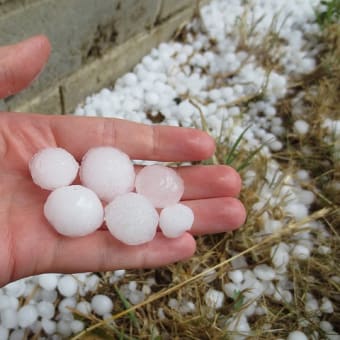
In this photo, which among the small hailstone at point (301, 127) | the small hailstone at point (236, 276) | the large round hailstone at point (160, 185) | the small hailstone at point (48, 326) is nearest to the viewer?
the large round hailstone at point (160, 185)

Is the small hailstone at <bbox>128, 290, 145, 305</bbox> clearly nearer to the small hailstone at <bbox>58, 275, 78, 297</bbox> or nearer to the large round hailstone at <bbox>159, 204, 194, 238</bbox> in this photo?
the small hailstone at <bbox>58, 275, 78, 297</bbox>

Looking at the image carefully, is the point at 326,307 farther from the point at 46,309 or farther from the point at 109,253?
the point at 46,309

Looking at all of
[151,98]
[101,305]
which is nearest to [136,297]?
[101,305]

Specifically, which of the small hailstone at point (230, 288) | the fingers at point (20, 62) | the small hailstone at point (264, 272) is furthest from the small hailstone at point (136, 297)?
the fingers at point (20, 62)

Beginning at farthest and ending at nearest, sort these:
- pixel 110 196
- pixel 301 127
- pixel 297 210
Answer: pixel 301 127
pixel 297 210
pixel 110 196

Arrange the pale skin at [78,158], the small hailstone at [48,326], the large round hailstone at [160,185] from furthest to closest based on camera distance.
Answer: the small hailstone at [48,326] → the large round hailstone at [160,185] → the pale skin at [78,158]

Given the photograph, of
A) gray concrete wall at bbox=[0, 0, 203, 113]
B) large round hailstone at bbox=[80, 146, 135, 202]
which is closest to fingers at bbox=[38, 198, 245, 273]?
large round hailstone at bbox=[80, 146, 135, 202]

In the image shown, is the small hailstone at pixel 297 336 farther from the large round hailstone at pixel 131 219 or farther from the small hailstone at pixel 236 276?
the large round hailstone at pixel 131 219

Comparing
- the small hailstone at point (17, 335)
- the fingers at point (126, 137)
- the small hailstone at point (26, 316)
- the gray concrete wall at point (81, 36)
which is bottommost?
the small hailstone at point (17, 335)

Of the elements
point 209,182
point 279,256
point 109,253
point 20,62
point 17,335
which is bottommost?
point 17,335
